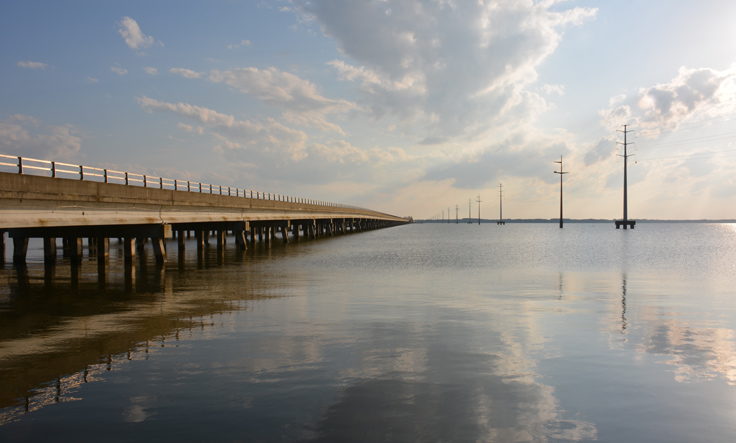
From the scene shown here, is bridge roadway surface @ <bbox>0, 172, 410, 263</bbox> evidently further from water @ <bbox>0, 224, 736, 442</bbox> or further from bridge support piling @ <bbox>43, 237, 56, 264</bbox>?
water @ <bbox>0, 224, 736, 442</bbox>

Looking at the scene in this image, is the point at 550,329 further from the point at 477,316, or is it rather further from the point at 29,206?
the point at 29,206

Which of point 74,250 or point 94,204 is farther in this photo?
point 74,250

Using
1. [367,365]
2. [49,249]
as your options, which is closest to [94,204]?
[49,249]

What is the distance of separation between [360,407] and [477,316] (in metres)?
8.75

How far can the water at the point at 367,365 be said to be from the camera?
755cm

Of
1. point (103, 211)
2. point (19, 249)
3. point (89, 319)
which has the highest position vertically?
point (103, 211)

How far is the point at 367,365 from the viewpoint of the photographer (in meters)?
10.6

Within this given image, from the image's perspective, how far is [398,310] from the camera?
17.4m

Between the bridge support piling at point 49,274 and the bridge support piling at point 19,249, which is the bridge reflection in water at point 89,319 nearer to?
the bridge support piling at point 49,274

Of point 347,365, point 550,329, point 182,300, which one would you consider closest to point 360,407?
point 347,365

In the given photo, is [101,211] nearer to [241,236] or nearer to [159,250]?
[159,250]

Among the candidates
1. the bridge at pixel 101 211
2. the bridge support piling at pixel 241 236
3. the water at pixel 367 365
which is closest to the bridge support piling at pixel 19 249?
the bridge at pixel 101 211

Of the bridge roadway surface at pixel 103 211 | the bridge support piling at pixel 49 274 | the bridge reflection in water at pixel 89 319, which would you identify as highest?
the bridge roadway surface at pixel 103 211

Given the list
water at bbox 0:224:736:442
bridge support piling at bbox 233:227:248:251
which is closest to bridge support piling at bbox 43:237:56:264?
bridge support piling at bbox 233:227:248:251
